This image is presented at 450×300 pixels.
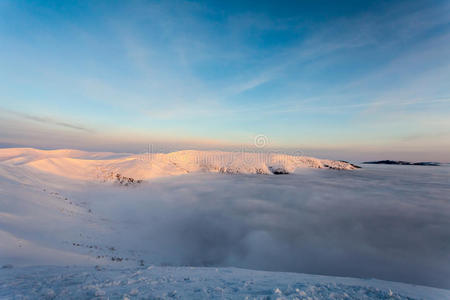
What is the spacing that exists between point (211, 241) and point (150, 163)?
92.2ft

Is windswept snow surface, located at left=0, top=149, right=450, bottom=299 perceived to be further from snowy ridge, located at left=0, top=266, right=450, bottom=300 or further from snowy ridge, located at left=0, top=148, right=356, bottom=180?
snowy ridge, located at left=0, top=148, right=356, bottom=180

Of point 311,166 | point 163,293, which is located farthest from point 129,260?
point 311,166

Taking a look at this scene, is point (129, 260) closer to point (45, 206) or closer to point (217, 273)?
point (217, 273)

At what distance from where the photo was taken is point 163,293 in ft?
12.1

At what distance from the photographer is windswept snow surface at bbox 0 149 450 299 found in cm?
409

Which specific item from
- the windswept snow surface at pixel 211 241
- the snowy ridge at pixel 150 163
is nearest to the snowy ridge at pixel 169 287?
the windswept snow surface at pixel 211 241

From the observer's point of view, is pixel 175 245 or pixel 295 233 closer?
pixel 175 245

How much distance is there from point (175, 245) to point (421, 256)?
1371cm

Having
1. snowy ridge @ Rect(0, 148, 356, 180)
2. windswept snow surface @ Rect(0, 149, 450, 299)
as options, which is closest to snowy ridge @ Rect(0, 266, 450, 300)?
windswept snow surface @ Rect(0, 149, 450, 299)

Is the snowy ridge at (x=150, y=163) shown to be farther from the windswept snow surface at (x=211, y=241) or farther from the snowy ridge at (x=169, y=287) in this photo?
the snowy ridge at (x=169, y=287)

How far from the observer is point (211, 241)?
11.6 m

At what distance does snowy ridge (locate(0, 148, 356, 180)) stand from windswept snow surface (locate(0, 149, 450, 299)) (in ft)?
5.20

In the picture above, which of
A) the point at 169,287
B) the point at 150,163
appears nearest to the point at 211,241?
the point at 169,287

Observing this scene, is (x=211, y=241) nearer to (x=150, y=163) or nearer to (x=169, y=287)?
(x=169, y=287)
